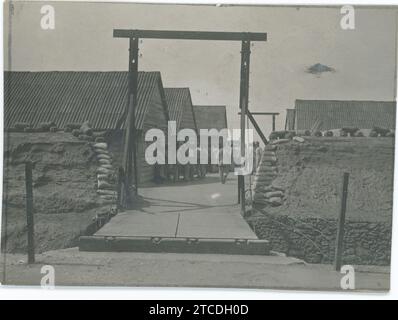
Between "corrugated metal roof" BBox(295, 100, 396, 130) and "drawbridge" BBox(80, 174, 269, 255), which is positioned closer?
"drawbridge" BBox(80, 174, 269, 255)

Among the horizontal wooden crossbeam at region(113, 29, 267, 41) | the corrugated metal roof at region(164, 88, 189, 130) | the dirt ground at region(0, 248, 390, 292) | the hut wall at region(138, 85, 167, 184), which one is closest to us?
the dirt ground at region(0, 248, 390, 292)

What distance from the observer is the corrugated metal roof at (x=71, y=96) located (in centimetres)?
641

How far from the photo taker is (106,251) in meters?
6.14

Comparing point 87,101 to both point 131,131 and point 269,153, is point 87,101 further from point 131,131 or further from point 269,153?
point 269,153

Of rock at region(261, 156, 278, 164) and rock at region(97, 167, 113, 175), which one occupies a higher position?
rock at region(261, 156, 278, 164)

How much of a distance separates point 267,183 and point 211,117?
139cm

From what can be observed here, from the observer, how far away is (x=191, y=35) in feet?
21.0

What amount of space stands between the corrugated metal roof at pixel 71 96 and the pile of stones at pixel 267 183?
1991 mm

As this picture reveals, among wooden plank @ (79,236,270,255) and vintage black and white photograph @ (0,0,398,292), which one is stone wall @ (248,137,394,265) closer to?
vintage black and white photograph @ (0,0,398,292)

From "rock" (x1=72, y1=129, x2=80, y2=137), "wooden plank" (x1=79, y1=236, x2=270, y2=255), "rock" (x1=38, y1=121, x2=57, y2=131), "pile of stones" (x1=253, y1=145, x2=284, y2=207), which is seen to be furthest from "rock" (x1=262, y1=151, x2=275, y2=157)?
"rock" (x1=38, y1=121, x2=57, y2=131)

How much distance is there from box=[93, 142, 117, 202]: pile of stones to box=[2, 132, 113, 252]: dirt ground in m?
0.09

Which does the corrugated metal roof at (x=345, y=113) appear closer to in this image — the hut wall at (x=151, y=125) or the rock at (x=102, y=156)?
the hut wall at (x=151, y=125)

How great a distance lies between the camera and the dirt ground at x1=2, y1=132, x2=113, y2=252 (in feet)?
21.0

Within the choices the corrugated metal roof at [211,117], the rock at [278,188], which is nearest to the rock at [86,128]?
the corrugated metal roof at [211,117]
